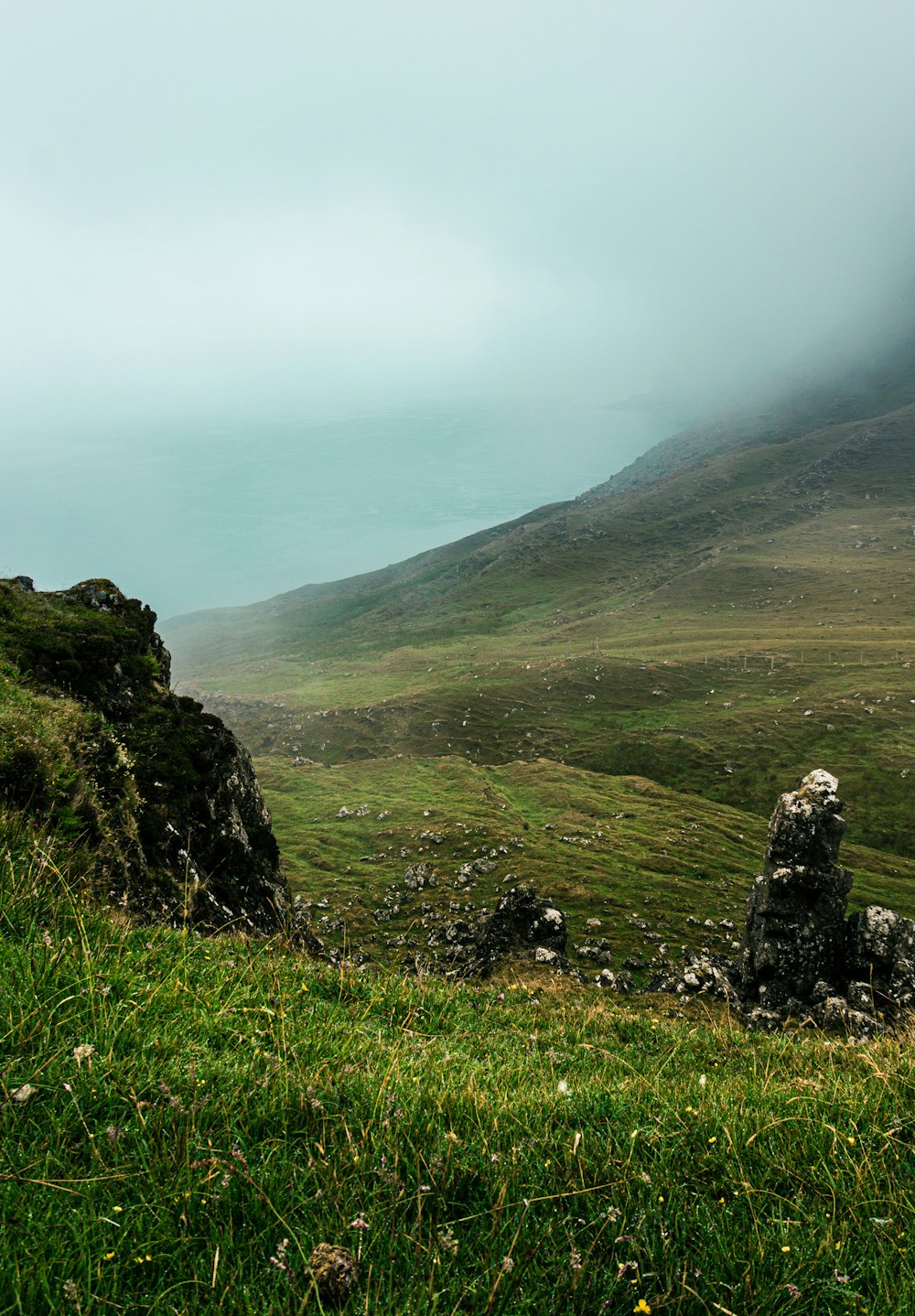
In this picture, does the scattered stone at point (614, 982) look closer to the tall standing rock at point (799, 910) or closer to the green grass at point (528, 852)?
the green grass at point (528, 852)

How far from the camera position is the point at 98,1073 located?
343cm

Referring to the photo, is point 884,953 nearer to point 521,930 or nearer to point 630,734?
point 521,930

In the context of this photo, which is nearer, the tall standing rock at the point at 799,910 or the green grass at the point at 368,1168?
the green grass at the point at 368,1168

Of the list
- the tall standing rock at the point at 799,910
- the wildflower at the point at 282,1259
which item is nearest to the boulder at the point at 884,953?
the tall standing rock at the point at 799,910

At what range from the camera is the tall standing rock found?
1149 inches

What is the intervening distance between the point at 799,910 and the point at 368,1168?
34642 mm

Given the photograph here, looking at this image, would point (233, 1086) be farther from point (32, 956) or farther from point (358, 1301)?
point (32, 956)

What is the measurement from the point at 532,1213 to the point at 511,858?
2708 inches

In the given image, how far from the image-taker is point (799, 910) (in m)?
31.0

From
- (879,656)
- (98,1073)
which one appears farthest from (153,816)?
(879,656)

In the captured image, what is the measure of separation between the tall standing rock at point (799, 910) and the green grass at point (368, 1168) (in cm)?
2938

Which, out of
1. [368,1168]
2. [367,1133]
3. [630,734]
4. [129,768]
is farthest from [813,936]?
[630,734]

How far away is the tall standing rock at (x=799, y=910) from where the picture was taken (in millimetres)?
29188

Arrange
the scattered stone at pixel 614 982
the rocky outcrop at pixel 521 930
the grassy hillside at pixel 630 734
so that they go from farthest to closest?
the grassy hillside at pixel 630 734 < the rocky outcrop at pixel 521 930 < the scattered stone at pixel 614 982
